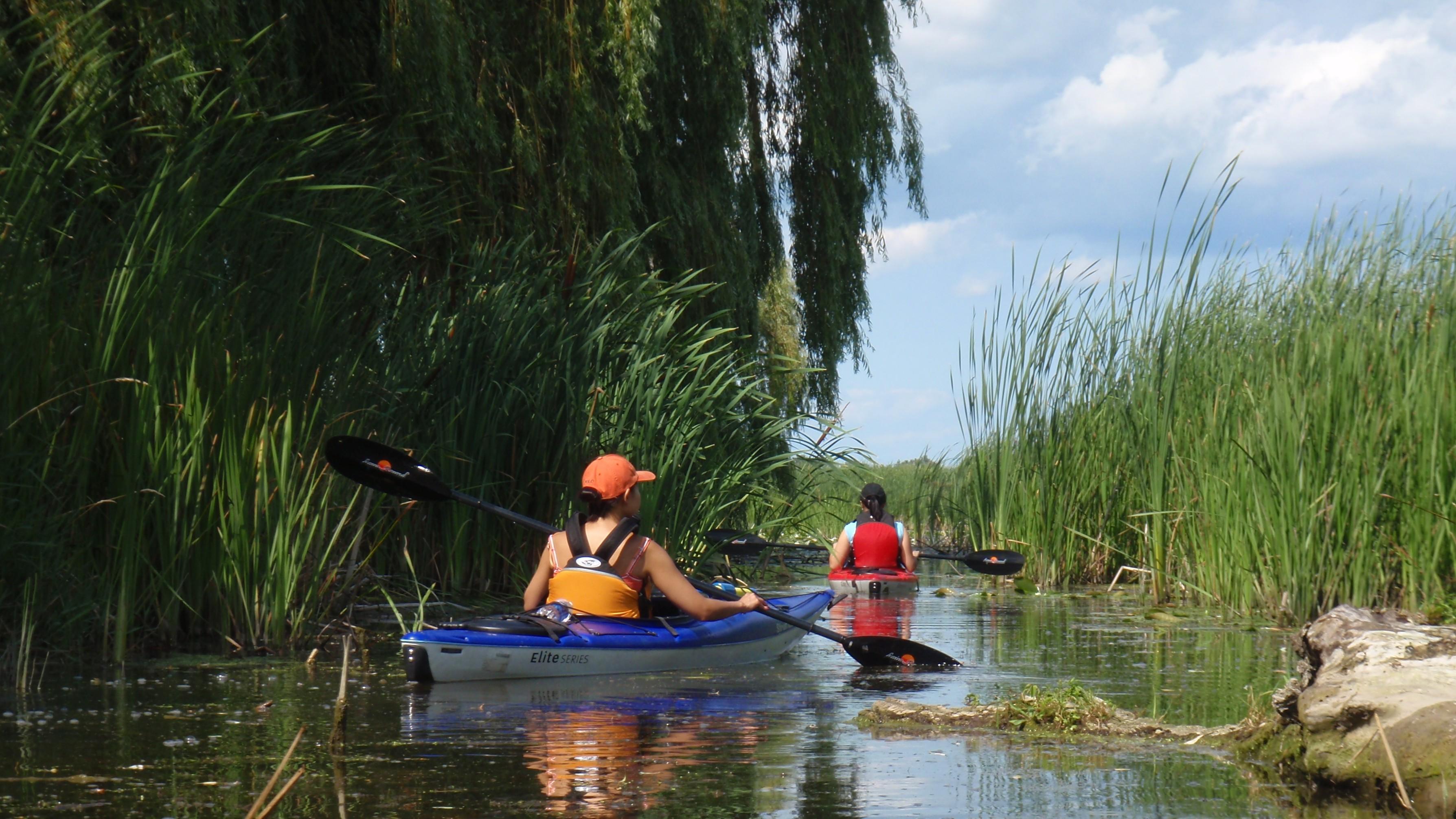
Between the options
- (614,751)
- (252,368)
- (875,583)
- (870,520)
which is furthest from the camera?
(870,520)

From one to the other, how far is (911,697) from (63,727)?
328cm

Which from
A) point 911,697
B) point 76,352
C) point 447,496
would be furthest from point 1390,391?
point 76,352

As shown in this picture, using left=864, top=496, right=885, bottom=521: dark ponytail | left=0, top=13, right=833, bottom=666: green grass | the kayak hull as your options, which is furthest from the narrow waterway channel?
left=864, top=496, right=885, bottom=521: dark ponytail

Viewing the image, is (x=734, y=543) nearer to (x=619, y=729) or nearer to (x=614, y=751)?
(x=619, y=729)

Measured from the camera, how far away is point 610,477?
674cm

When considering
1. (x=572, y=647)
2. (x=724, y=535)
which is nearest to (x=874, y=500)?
(x=724, y=535)

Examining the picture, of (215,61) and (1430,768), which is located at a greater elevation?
(215,61)

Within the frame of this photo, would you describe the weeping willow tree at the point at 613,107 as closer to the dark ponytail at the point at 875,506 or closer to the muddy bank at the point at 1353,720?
the dark ponytail at the point at 875,506

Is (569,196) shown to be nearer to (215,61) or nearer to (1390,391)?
(215,61)

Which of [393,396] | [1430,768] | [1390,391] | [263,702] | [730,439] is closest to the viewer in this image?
[1430,768]

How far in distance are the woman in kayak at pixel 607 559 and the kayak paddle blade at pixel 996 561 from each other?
14.9 ft

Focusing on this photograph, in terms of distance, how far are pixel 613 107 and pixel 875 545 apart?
429 centimetres

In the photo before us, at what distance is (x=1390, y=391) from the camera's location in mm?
7379

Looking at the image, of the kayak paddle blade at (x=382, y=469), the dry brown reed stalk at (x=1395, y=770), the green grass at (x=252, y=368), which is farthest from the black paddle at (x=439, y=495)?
the dry brown reed stalk at (x=1395, y=770)
